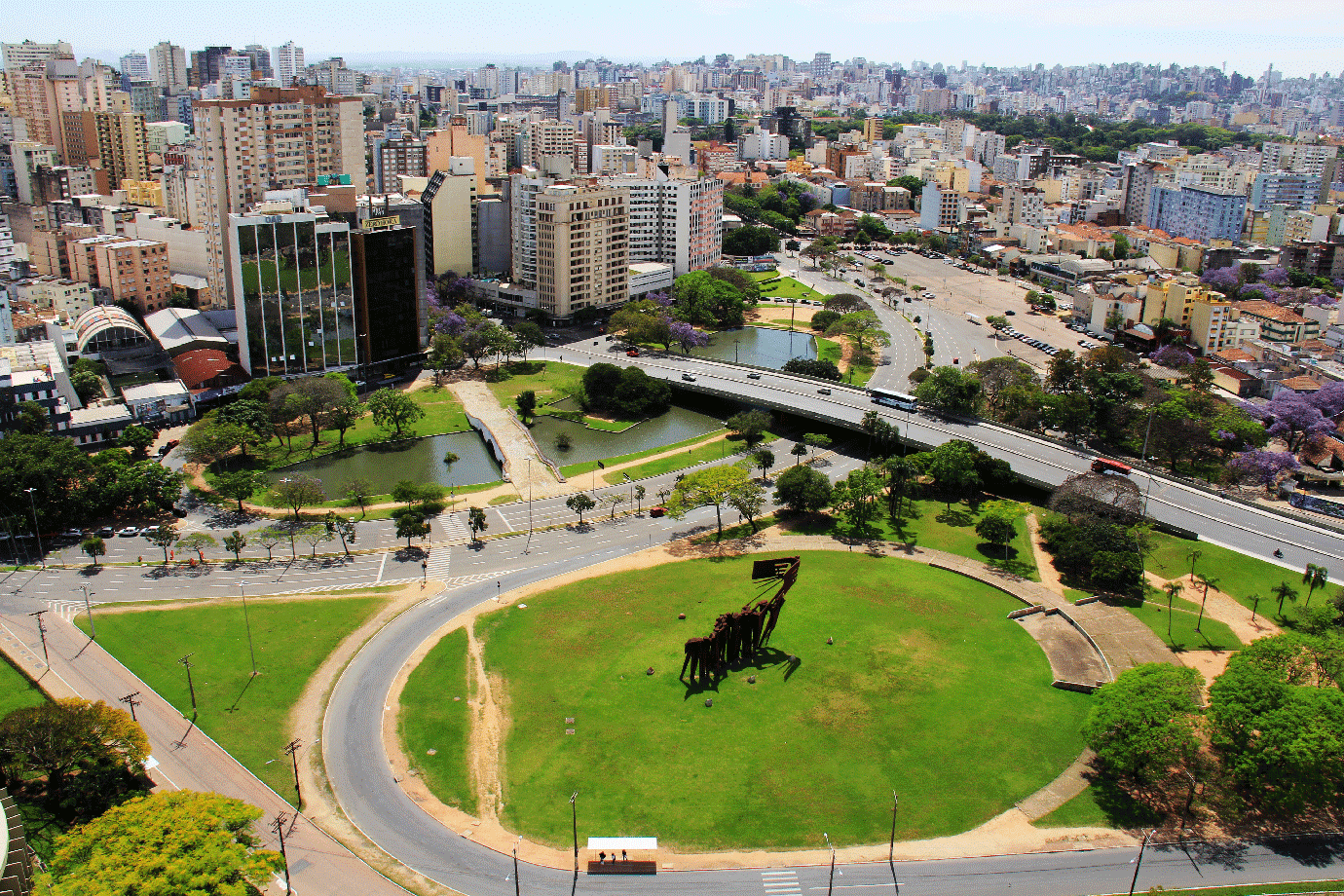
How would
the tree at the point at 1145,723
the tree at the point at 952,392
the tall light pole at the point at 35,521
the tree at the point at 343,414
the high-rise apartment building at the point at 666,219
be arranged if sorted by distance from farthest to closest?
1. the high-rise apartment building at the point at 666,219
2. the tree at the point at 952,392
3. the tree at the point at 343,414
4. the tall light pole at the point at 35,521
5. the tree at the point at 1145,723

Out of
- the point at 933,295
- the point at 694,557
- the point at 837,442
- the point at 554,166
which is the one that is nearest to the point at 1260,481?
the point at 837,442

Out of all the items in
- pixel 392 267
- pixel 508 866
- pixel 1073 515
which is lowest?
pixel 508 866

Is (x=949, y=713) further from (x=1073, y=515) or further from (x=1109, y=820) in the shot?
(x=1073, y=515)

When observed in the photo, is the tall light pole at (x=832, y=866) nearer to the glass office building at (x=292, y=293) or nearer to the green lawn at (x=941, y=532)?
the green lawn at (x=941, y=532)

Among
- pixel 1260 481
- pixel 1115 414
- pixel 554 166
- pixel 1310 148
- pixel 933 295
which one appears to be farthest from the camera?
pixel 1310 148

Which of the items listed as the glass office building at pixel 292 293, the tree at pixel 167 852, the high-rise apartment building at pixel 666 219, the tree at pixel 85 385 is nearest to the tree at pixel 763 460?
the glass office building at pixel 292 293

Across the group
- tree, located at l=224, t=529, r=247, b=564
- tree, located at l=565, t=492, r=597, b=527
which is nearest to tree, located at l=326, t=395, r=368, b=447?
tree, located at l=224, t=529, r=247, b=564

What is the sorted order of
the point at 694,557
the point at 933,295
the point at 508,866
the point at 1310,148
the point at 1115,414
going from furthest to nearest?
the point at 1310,148, the point at 933,295, the point at 1115,414, the point at 694,557, the point at 508,866
